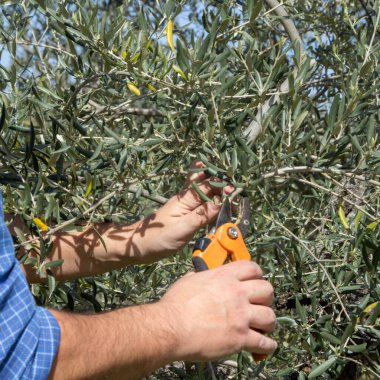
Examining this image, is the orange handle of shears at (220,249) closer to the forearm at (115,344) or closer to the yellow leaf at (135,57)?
the forearm at (115,344)

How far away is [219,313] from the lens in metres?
1.42

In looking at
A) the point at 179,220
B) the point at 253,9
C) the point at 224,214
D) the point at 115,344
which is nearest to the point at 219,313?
the point at 115,344

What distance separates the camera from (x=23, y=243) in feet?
5.63

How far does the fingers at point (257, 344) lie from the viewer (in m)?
1.44

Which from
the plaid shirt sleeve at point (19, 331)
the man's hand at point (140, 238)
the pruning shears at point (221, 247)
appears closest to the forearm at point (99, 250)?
the man's hand at point (140, 238)

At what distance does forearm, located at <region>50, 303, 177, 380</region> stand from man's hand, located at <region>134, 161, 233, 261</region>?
0.51m

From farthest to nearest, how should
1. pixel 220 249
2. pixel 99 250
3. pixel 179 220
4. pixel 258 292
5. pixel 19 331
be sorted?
1. pixel 99 250
2. pixel 179 220
3. pixel 220 249
4. pixel 258 292
5. pixel 19 331

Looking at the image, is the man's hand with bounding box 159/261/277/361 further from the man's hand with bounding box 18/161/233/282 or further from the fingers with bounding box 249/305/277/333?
the man's hand with bounding box 18/161/233/282

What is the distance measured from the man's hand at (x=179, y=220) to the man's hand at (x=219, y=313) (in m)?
0.43

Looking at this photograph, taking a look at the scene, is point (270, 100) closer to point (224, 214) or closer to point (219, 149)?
point (219, 149)

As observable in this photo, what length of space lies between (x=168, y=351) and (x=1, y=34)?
1396 millimetres

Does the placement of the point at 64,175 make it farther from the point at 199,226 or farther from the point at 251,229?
the point at 251,229

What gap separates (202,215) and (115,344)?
2.10 feet

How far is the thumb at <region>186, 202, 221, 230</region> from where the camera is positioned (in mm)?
1917
